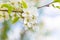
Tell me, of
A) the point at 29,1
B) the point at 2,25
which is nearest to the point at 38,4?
the point at 29,1

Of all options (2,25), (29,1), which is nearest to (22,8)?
(29,1)

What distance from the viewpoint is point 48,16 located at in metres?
1.05

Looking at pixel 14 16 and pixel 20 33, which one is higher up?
pixel 14 16

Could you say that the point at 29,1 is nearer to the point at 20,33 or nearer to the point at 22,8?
the point at 22,8

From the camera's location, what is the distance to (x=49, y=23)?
104 centimetres

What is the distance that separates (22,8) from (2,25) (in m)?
0.18

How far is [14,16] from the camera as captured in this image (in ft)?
3.33

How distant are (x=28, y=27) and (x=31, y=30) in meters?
0.03

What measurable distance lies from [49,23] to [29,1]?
0.21 meters

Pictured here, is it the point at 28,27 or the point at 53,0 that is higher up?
the point at 53,0

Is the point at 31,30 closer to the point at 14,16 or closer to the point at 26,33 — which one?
Answer: the point at 26,33

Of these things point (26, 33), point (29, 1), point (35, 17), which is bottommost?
point (26, 33)

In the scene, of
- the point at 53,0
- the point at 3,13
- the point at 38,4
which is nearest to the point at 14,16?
the point at 3,13

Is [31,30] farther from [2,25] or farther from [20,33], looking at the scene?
[2,25]
